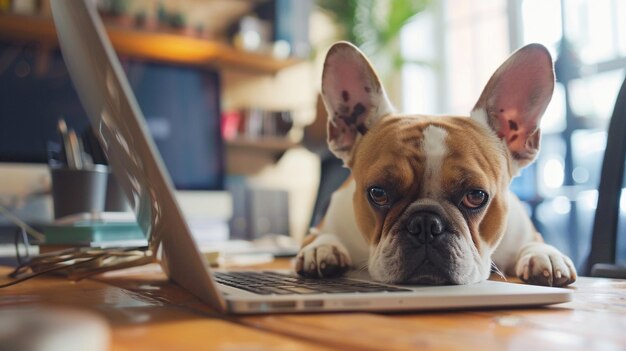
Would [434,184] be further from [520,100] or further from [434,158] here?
[520,100]

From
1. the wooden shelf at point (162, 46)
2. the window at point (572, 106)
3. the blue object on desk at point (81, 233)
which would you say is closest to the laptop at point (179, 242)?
the blue object on desk at point (81, 233)

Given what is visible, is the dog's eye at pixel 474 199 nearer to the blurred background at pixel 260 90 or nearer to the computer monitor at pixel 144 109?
the blurred background at pixel 260 90

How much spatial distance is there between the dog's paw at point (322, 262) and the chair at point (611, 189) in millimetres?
607

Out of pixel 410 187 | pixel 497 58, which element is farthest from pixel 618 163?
pixel 497 58

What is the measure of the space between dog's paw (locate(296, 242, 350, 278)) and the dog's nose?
16cm

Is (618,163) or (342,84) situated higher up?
(342,84)

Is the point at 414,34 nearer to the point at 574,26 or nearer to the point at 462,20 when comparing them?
the point at 462,20

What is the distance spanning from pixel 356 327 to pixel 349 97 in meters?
0.82

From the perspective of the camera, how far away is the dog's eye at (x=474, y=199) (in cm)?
104

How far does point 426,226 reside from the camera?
979 millimetres

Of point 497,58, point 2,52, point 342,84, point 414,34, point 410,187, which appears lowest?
point 410,187

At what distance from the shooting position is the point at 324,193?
2.33 m

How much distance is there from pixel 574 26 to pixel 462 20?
48.3 inches

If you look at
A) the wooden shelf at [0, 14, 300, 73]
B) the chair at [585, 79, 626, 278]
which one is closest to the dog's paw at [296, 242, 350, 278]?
the chair at [585, 79, 626, 278]
